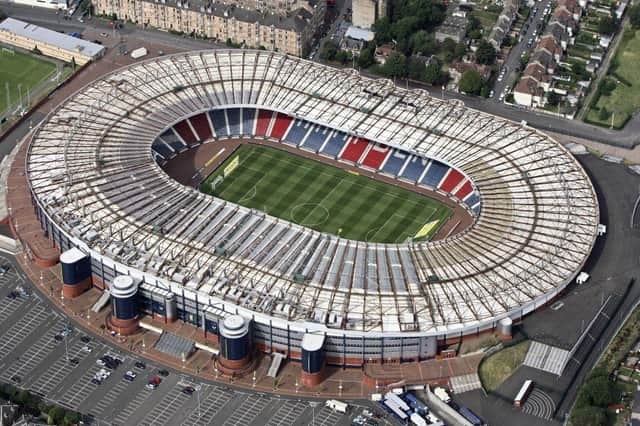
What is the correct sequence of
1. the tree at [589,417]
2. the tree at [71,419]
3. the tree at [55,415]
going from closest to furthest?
the tree at [589,417], the tree at [71,419], the tree at [55,415]

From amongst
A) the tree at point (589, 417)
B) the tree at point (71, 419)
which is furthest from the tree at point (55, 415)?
the tree at point (589, 417)

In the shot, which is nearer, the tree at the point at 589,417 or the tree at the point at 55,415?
the tree at the point at 589,417

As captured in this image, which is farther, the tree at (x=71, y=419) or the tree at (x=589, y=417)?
the tree at (x=71, y=419)

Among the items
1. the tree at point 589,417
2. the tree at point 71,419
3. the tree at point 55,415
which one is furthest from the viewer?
the tree at point 55,415

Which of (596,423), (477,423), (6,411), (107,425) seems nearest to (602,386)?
(596,423)

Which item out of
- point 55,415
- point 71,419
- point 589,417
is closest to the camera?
point 589,417

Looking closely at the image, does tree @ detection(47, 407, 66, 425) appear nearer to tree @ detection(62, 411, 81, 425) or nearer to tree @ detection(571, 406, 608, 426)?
tree @ detection(62, 411, 81, 425)

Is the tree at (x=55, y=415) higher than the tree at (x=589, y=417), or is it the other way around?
the tree at (x=589, y=417)

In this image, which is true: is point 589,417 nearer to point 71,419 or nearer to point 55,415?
point 71,419

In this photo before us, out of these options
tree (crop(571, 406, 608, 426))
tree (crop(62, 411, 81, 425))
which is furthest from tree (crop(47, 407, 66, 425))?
tree (crop(571, 406, 608, 426))

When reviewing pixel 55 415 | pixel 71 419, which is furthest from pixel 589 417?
pixel 55 415

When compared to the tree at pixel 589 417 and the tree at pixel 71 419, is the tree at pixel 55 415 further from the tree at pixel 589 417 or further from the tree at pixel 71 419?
the tree at pixel 589 417
